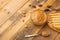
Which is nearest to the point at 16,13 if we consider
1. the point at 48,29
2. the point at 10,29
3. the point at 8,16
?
the point at 8,16

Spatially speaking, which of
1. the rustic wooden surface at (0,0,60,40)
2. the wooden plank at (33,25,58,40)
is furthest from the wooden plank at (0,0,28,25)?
the wooden plank at (33,25,58,40)

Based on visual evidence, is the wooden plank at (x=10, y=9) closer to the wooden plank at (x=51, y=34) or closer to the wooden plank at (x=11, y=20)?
the wooden plank at (x=11, y=20)

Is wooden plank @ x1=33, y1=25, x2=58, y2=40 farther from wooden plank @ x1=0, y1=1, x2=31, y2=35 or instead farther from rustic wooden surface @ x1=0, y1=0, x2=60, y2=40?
wooden plank @ x1=0, y1=1, x2=31, y2=35

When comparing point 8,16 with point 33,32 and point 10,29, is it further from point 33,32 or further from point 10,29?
point 33,32

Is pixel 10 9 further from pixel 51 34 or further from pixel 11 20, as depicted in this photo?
pixel 51 34

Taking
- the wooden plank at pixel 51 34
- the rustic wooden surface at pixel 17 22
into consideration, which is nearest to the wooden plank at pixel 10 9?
the rustic wooden surface at pixel 17 22

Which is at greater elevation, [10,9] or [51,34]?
[10,9]

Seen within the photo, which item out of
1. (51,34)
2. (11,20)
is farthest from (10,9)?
(51,34)

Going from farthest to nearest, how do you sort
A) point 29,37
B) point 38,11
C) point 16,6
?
1. point 16,6
2. point 38,11
3. point 29,37
